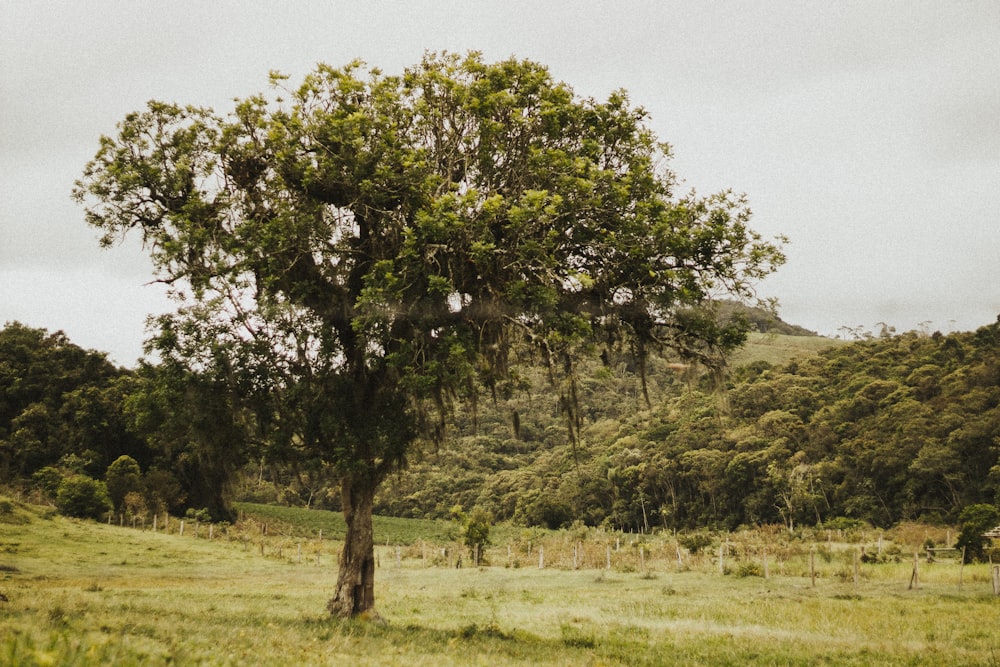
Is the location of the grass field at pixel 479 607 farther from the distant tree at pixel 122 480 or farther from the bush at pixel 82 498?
the distant tree at pixel 122 480

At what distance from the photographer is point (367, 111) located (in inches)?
591

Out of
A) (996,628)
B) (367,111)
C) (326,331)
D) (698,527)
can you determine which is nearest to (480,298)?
(326,331)

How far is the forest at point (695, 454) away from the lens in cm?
5447

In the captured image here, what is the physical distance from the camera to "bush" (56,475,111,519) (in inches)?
1711

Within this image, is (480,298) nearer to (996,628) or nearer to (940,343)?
(996,628)

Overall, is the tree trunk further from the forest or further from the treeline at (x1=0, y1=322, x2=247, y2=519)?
the treeline at (x1=0, y1=322, x2=247, y2=519)

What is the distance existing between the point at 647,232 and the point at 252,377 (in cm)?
863

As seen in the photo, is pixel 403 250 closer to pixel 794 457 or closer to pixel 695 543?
pixel 695 543

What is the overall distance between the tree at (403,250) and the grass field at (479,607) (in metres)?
4.01

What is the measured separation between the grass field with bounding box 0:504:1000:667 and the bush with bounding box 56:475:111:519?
2.95 m

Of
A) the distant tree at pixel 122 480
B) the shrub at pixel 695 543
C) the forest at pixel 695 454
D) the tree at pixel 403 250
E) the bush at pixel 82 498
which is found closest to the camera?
the tree at pixel 403 250

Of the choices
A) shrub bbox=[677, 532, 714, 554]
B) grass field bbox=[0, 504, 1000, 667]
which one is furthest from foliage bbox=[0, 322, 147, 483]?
shrub bbox=[677, 532, 714, 554]

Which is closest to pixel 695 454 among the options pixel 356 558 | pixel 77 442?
pixel 77 442

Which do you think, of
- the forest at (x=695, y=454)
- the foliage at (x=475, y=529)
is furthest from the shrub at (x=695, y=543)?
the foliage at (x=475, y=529)
